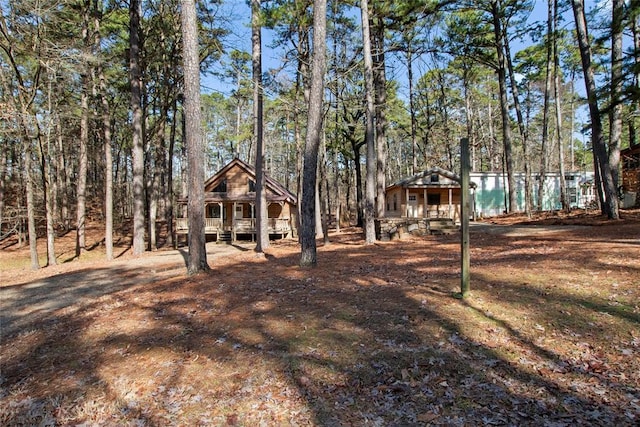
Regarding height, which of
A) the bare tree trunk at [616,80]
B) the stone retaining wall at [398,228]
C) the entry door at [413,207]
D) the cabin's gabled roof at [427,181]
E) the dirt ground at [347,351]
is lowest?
the dirt ground at [347,351]

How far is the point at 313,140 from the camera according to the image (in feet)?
27.7

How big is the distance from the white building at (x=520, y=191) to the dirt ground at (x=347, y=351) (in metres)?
21.4

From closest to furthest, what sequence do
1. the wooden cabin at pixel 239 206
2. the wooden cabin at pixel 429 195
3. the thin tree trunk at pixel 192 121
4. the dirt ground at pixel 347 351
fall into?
1. the dirt ground at pixel 347 351
2. the thin tree trunk at pixel 192 121
3. the wooden cabin at pixel 429 195
4. the wooden cabin at pixel 239 206

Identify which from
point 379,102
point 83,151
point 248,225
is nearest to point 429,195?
point 379,102

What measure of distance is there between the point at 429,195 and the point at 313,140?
633 inches

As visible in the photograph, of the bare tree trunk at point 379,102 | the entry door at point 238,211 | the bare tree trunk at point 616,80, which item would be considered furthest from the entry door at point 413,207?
the entry door at point 238,211

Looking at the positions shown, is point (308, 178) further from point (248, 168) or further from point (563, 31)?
point (563, 31)

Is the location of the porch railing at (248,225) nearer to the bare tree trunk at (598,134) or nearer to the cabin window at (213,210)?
the cabin window at (213,210)

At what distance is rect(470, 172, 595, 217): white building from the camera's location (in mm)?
26969

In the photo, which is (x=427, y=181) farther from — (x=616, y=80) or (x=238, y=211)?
(x=238, y=211)

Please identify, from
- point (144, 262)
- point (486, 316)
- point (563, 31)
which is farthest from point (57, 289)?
point (563, 31)

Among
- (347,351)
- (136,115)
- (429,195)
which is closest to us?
(347,351)

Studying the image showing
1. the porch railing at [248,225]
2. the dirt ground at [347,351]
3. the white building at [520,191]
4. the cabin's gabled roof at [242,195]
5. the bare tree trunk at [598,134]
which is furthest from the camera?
the white building at [520,191]

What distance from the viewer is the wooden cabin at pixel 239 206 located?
2191 cm
